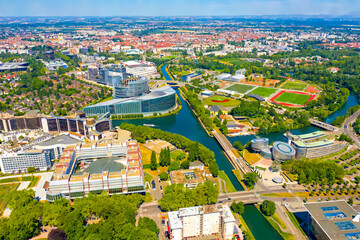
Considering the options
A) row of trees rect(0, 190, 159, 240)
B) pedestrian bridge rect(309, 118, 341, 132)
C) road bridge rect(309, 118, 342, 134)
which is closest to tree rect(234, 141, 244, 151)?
row of trees rect(0, 190, 159, 240)

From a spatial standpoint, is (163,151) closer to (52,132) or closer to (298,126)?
(52,132)

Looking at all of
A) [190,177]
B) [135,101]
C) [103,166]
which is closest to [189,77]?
[135,101]

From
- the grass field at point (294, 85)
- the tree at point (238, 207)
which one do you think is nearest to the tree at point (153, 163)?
the tree at point (238, 207)

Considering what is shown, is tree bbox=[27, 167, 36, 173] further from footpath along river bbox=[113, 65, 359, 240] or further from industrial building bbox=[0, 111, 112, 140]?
footpath along river bbox=[113, 65, 359, 240]

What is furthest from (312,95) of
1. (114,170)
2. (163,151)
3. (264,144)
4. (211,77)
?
(114,170)

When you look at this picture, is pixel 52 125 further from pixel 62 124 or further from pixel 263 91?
pixel 263 91
